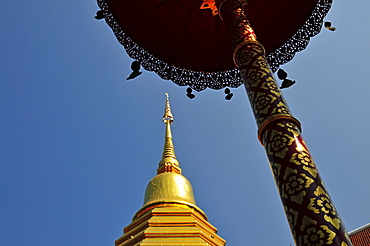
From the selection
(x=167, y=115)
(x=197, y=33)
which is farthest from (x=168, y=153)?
(x=197, y=33)

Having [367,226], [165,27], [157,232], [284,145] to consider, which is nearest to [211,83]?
[165,27]

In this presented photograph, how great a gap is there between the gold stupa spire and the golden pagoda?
1.83 meters

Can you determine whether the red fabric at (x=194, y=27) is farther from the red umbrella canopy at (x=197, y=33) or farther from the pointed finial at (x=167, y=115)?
the pointed finial at (x=167, y=115)

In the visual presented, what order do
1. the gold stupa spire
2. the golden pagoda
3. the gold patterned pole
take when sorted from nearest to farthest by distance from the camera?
the gold patterned pole, the golden pagoda, the gold stupa spire

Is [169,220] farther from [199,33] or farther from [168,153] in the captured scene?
[199,33]

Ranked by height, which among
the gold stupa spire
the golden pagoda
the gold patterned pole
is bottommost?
the gold patterned pole

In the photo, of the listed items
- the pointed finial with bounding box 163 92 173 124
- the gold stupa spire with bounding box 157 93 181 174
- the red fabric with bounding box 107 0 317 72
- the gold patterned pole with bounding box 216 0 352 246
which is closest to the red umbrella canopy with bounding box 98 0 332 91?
the red fabric with bounding box 107 0 317 72

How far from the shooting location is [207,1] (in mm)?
5375

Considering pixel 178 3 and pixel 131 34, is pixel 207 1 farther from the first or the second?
pixel 131 34

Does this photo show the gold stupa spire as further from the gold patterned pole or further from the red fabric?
the gold patterned pole

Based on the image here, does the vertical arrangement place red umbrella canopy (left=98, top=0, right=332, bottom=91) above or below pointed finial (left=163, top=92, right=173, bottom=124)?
below

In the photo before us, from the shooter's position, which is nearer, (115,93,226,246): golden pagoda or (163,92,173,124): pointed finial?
(115,93,226,246): golden pagoda

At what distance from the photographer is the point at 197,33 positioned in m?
5.84

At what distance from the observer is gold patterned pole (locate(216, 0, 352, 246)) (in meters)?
2.11
